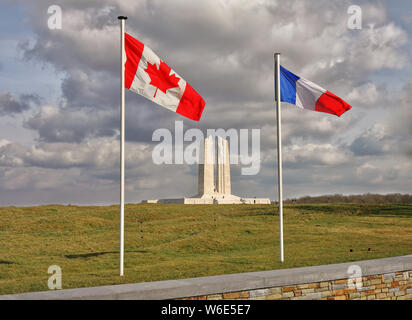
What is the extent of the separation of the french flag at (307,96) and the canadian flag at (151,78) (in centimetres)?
386

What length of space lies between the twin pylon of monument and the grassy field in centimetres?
1804

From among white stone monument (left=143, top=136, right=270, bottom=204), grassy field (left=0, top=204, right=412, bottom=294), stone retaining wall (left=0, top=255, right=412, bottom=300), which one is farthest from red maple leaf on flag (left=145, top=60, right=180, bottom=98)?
white stone monument (left=143, top=136, right=270, bottom=204)

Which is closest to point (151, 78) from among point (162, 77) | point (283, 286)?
point (162, 77)

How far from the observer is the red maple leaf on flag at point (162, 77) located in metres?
12.0

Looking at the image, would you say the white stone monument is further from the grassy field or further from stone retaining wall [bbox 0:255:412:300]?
stone retaining wall [bbox 0:255:412:300]

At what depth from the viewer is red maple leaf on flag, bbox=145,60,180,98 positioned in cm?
1198

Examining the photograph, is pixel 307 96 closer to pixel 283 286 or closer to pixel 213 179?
pixel 283 286

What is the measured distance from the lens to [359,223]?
27688 millimetres

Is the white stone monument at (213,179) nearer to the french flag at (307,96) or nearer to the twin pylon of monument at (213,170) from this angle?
the twin pylon of monument at (213,170)
